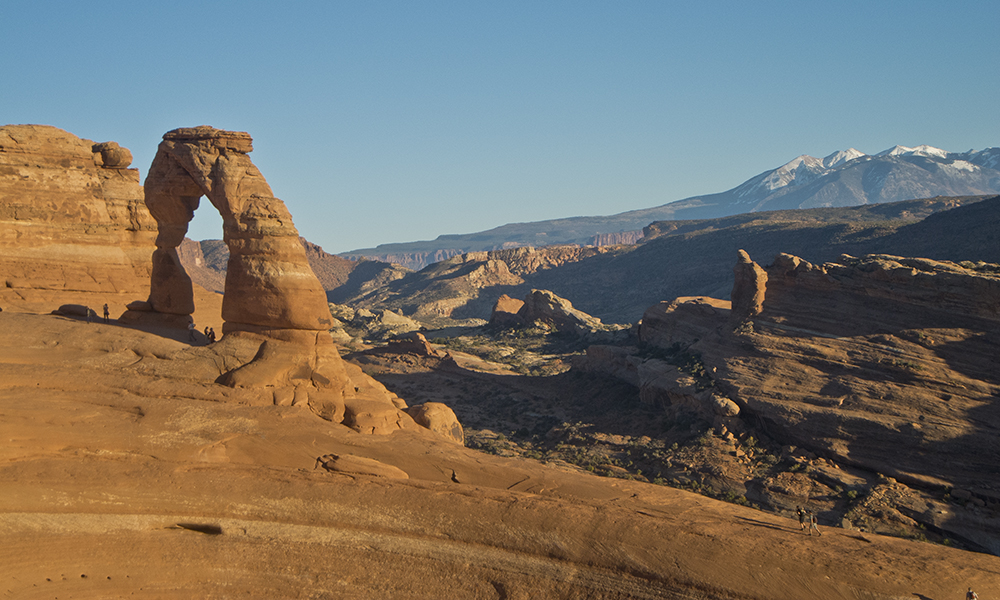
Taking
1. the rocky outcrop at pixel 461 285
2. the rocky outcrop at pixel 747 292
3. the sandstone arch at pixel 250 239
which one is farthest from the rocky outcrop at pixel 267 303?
the rocky outcrop at pixel 461 285

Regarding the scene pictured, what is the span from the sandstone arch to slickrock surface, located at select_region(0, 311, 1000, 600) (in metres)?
4.10

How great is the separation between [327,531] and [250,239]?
9.48 m

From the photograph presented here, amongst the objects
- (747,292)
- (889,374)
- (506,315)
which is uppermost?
(747,292)

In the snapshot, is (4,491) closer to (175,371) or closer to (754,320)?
(175,371)

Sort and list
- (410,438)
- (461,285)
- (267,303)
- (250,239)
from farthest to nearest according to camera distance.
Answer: (461,285) → (250,239) → (267,303) → (410,438)

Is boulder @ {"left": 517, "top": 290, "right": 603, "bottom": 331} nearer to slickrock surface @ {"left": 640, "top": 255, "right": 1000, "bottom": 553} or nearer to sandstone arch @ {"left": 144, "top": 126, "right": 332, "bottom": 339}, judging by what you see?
slickrock surface @ {"left": 640, "top": 255, "right": 1000, "bottom": 553}

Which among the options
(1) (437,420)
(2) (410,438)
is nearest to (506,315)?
(1) (437,420)

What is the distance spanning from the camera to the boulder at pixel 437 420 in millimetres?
21484

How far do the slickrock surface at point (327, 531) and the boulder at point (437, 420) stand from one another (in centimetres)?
490

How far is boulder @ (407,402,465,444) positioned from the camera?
846 inches

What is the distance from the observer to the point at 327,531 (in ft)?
44.8

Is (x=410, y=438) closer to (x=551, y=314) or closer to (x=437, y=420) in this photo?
(x=437, y=420)

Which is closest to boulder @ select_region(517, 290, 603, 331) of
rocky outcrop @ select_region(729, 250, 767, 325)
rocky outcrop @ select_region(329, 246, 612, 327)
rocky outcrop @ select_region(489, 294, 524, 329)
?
rocky outcrop @ select_region(489, 294, 524, 329)

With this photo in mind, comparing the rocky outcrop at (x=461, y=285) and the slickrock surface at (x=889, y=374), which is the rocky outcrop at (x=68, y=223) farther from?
the rocky outcrop at (x=461, y=285)
